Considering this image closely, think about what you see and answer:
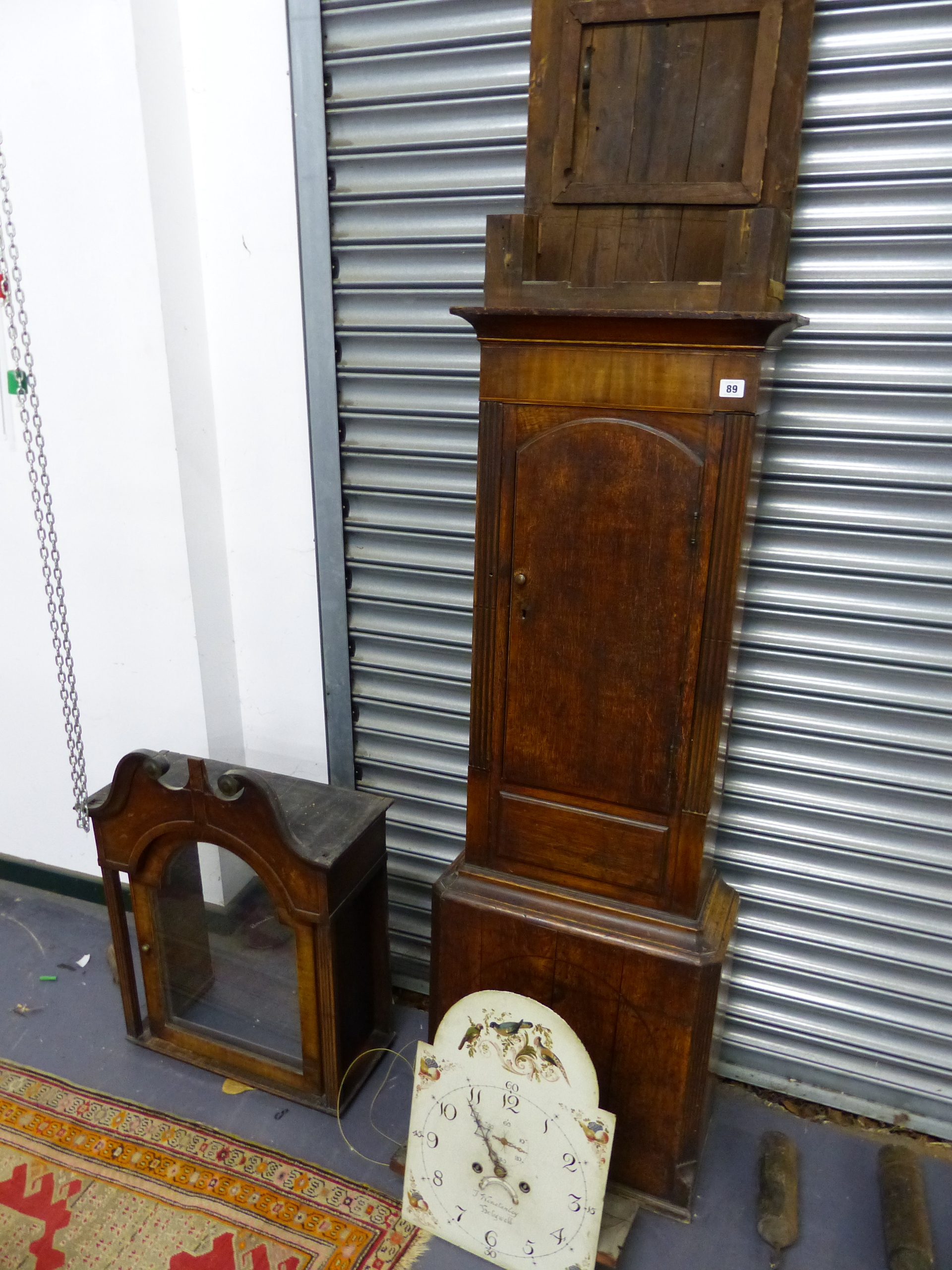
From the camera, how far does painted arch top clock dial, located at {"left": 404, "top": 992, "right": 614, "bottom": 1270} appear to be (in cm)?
178

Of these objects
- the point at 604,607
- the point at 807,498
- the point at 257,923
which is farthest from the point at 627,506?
the point at 257,923

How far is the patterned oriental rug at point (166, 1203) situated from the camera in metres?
1.94

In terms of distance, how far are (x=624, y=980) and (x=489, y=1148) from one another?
1.47ft

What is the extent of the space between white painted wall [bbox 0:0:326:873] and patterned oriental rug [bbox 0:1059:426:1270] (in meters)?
1.02

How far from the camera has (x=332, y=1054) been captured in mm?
2258

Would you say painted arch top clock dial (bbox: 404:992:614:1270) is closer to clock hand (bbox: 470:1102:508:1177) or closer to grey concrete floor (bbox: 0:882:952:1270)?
clock hand (bbox: 470:1102:508:1177)

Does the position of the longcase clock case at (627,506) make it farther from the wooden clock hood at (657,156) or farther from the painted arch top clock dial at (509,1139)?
the painted arch top clock dial at (509,1139)

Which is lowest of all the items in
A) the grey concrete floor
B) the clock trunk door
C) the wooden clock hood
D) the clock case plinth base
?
the grey concrete floor

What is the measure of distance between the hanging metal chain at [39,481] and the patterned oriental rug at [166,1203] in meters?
0.81

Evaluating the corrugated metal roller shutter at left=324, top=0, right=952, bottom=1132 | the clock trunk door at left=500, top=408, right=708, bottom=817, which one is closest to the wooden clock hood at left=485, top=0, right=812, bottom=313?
the clock trunk door at left=500, top=408, right=708, bottom=817

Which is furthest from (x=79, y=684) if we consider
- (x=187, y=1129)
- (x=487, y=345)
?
(x=487, y=345)

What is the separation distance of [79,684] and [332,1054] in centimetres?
140

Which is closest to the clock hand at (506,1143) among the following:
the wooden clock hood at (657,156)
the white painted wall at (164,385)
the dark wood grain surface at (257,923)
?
the dark wood grain surface at (257,923)

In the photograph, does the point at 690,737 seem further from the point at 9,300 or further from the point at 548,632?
the point at 9,300
